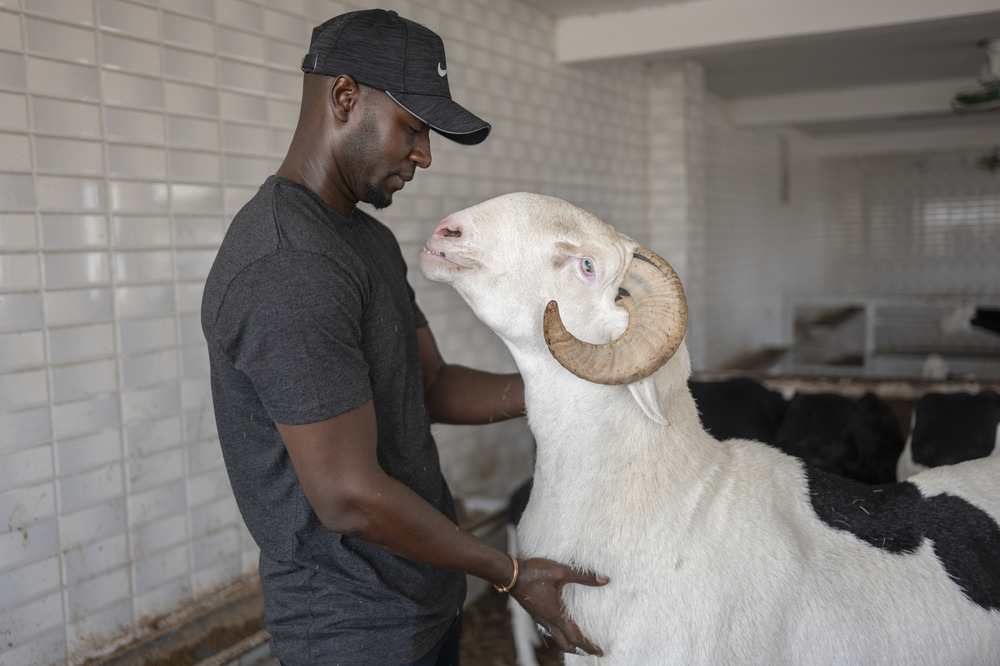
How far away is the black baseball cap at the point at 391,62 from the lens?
152 cm

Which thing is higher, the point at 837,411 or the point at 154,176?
the point at 154,176

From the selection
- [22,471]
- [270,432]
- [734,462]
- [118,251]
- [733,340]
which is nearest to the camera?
[270,432]

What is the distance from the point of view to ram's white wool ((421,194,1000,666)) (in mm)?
1607

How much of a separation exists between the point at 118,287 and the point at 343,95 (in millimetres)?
1392

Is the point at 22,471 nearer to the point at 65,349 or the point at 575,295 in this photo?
the point at 65,349

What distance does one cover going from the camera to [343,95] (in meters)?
1.53

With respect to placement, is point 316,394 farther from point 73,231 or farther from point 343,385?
point 73,231

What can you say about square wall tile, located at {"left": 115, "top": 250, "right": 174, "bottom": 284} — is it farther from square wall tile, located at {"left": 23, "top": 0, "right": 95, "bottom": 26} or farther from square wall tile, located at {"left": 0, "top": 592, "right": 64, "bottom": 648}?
square wall tile, located at {"left": 0, "top": 592, "right": 64, "bottom": 648}

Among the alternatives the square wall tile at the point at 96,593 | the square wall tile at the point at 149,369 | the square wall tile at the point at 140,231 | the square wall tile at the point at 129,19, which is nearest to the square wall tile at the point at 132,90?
the square wall tile at the point at 129,19

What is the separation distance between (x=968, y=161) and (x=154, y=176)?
13.7 meters

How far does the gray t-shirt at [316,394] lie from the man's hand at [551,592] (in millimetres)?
229

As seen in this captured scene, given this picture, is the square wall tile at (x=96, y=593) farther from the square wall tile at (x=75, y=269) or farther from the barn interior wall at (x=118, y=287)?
the square wall tile at (x=75, y=269)

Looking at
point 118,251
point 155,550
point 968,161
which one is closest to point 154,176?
point 118,251

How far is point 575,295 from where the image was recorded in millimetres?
1690
